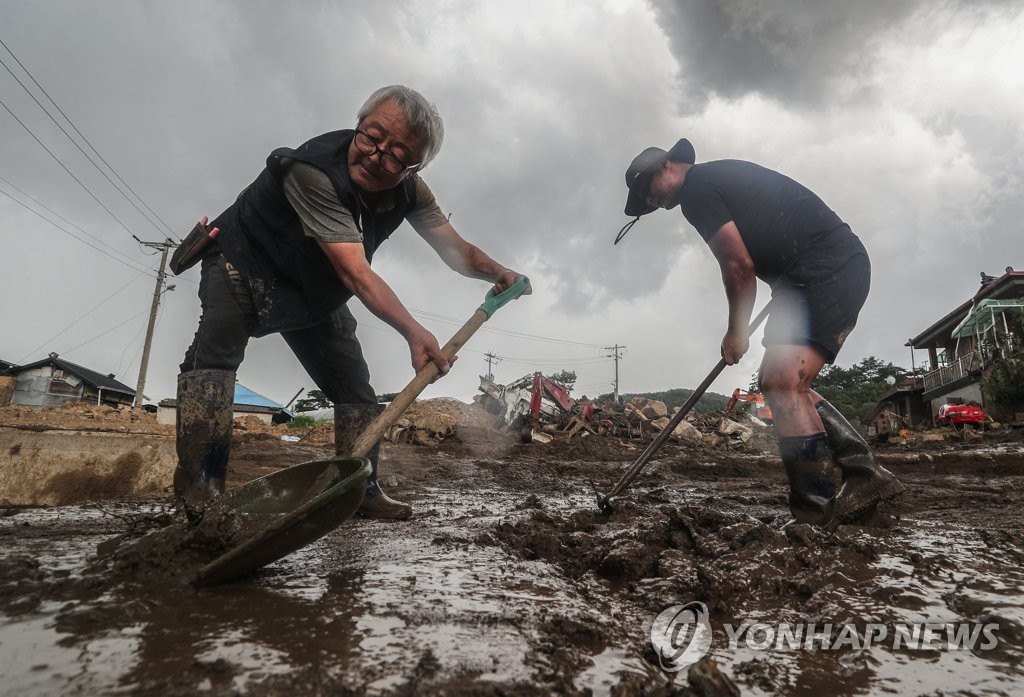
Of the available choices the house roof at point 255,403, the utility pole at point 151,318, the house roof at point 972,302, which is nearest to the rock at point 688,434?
the house roof at point 972,302

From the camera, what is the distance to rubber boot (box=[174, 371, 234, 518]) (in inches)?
84.9

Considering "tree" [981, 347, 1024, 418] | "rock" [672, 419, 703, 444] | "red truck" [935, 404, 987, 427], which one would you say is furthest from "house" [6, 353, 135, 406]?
"tree" [981, 347, 1024, 418]

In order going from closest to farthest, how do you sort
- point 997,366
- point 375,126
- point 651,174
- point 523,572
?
1. point 523,572
2. point 375,126
3. point 651,174
4. point 997,366

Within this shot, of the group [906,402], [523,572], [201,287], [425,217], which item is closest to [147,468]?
[201,287]

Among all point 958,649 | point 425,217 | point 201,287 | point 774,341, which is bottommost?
point 958,649

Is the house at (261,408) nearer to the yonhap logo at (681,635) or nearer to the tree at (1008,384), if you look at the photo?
the tree at (1008,384)

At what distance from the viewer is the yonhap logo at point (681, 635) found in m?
1.06

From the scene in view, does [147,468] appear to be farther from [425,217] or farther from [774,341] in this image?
[774,341]

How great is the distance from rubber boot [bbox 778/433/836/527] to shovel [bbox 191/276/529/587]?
1.51 metres

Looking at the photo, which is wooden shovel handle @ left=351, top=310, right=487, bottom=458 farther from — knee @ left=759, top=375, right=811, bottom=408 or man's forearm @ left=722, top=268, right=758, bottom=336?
knee @ left=759, top=375, right=811, bottom=408

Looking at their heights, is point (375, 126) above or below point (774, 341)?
above

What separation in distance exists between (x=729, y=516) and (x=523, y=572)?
3.70 ft

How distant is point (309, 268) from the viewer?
242cm

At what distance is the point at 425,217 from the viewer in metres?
2.96
